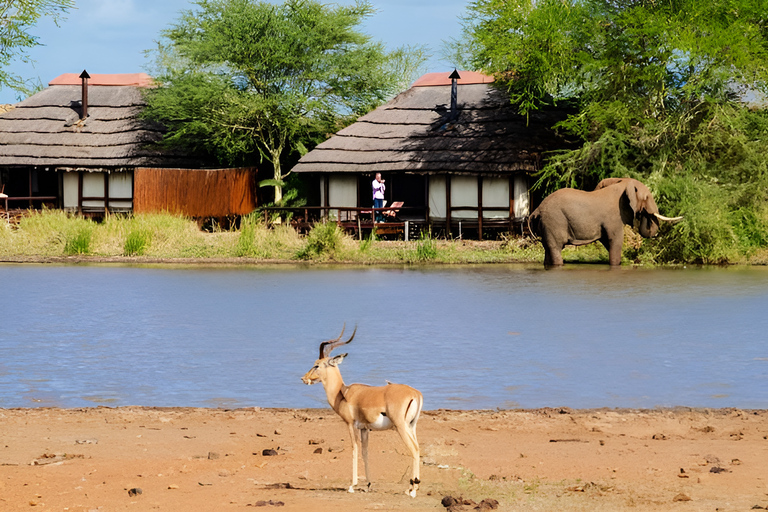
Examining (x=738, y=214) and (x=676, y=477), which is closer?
(x=676, y=477)

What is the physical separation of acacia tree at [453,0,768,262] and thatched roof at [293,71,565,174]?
156 centimetres

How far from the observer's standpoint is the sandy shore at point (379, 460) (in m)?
6.57

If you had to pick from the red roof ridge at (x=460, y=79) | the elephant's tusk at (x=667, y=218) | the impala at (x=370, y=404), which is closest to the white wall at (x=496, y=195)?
the red roof ridge at (x=460, y=79)

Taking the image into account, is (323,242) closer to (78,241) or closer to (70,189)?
(78,241)

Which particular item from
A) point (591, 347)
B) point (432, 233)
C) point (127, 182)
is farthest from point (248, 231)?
point (591, 347)

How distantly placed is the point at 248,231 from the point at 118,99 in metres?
16.7

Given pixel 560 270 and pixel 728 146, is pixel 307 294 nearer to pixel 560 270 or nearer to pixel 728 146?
pixel 560 270

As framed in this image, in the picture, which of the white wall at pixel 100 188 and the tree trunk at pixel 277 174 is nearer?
the tree trunk at pixel 277 174

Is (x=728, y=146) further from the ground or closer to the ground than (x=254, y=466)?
further from the ground

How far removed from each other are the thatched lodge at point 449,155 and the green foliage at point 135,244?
7.16 meters

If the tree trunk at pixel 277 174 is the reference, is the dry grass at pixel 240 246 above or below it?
below

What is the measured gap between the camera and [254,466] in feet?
24.9

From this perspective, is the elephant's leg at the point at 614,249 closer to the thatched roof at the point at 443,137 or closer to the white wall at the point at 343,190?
the thatched roof at the point at 443,137

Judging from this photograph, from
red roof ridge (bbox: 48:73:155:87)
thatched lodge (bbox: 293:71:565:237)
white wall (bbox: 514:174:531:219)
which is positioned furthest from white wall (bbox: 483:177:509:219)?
red roof ridge (bbox: 48:73:155:87)
